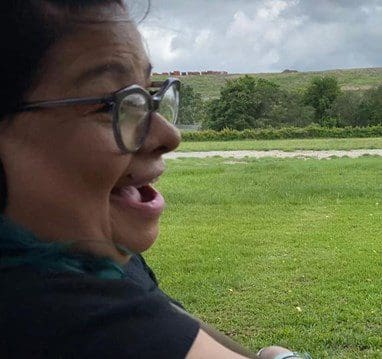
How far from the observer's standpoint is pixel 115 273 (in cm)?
90

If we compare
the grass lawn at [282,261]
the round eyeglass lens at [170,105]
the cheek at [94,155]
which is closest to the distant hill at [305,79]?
the grass lawn at [282,261]

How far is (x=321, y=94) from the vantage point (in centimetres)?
4584

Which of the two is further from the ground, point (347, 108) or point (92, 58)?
point (92, 58)

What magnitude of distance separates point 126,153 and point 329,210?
7918mm

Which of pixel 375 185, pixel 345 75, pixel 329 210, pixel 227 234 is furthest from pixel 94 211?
pixel 345 75

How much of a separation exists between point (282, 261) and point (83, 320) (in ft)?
17.3

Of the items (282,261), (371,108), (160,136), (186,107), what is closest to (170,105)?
(160,136)

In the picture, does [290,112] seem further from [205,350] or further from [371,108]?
[205,350]

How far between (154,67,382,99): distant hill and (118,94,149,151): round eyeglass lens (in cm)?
4605

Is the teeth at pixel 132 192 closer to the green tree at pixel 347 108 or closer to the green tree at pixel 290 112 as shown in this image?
the green tree at pixel 290 112

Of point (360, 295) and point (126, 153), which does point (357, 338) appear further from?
point (126, 153)

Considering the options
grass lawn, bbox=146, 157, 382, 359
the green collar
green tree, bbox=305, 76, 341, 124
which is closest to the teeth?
the green collar

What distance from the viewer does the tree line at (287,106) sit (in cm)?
4050

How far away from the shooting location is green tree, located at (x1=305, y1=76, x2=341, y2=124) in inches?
1763
